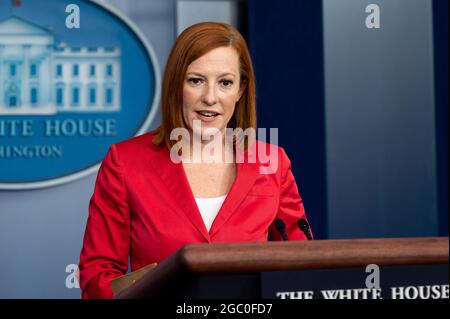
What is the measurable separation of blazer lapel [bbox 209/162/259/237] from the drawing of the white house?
170 cm

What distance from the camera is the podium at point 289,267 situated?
63.4 inches

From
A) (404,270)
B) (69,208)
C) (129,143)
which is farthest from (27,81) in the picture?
(404,270)

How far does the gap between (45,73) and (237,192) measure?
1849 millimetres

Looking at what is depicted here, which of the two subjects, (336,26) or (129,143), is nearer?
(129,143)

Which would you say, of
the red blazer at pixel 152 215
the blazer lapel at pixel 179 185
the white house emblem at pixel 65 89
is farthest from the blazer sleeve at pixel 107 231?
the white house emblem at pixel 65 89

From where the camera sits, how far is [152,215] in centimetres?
232

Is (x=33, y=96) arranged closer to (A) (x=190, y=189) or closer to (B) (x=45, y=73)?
(B) (x=45, y=73)

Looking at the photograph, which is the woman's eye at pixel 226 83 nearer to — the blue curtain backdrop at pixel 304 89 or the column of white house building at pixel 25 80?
the blue curtain backdrop at pixel 304 89

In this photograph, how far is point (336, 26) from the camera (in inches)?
145

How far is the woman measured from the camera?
7.59ft

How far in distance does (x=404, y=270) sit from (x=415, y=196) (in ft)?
6.80

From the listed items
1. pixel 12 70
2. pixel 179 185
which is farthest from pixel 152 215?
pixel 12 70
